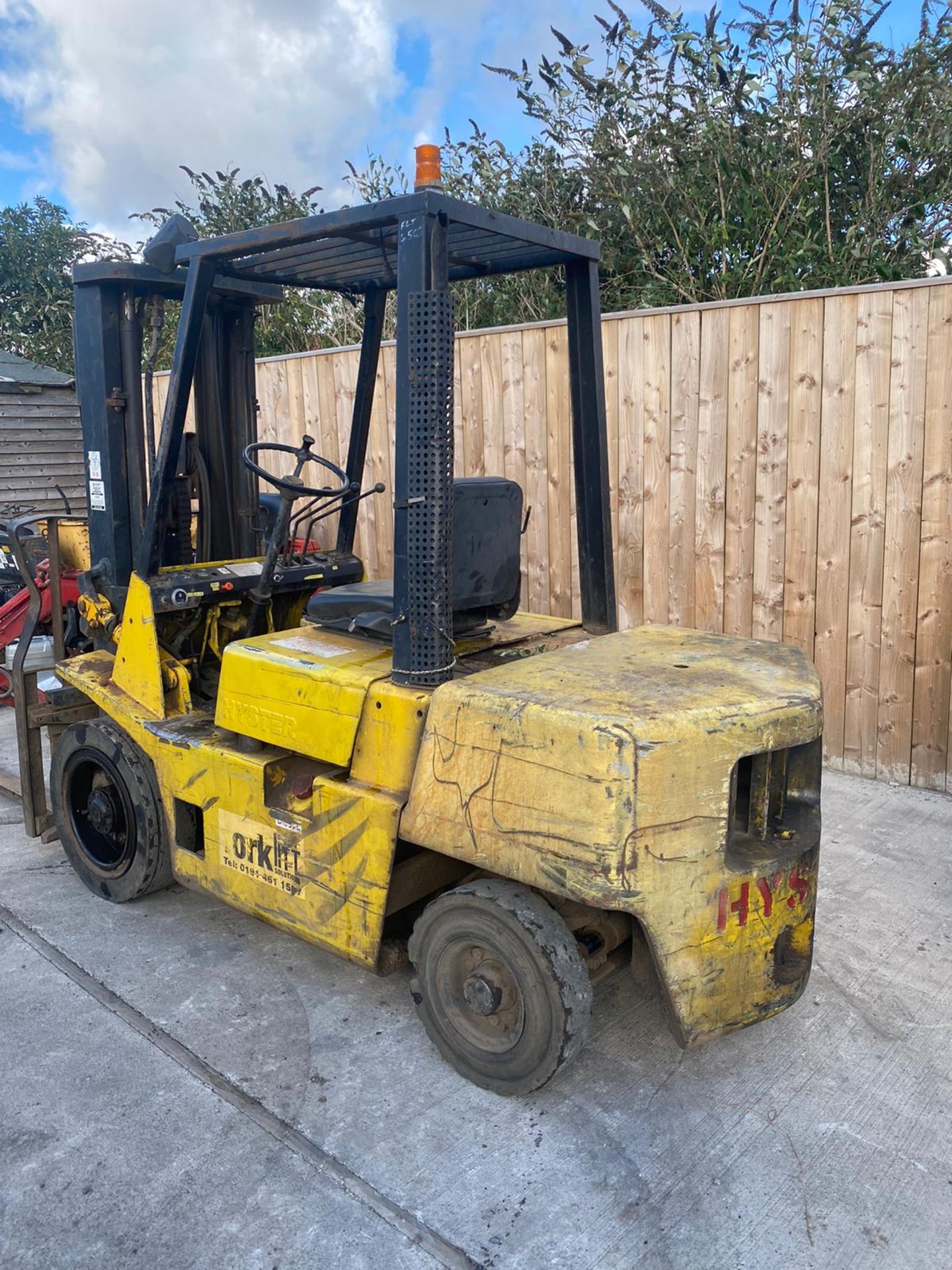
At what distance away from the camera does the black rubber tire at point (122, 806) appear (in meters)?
3.97

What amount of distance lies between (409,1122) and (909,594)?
3.83m

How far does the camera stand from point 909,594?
535cm

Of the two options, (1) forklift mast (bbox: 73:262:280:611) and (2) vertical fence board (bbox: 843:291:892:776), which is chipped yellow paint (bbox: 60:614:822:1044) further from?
(2) vertical fence board (bbox: 843:291:892:776)

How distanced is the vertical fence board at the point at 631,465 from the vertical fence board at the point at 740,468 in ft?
1.76

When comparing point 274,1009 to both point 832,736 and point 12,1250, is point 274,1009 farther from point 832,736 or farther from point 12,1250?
point 832,736

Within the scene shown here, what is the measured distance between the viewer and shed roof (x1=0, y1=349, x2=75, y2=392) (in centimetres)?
1057

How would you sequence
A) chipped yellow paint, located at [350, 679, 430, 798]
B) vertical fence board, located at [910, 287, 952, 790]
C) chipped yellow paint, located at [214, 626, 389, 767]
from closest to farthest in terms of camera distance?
chipped yellow paint, located at [350, 679, 430, 798]
chipped yellow paint, located at [214, 626, 389, 767]
vertical fence board, located at [910, 287, 952, 790]

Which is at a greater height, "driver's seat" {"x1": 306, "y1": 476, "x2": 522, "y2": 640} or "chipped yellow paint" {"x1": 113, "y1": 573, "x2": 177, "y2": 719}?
"driver's seat" {"x1": 306, "y1": 476, "x2": 522, "y2": 640}

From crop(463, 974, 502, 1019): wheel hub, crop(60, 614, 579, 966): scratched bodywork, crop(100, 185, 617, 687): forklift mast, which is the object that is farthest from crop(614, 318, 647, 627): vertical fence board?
crop(463, 974, 502, 1019): wheel hub

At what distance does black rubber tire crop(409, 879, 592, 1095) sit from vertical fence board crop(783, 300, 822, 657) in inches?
126

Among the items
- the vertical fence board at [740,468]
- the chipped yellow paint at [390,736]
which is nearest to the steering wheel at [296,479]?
the chipped yellow paint at [390,736]

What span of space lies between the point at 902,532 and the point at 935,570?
0.26 m

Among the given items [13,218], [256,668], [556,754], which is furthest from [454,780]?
[13,218]

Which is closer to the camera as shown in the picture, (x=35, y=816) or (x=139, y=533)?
(x=139, y=533)
